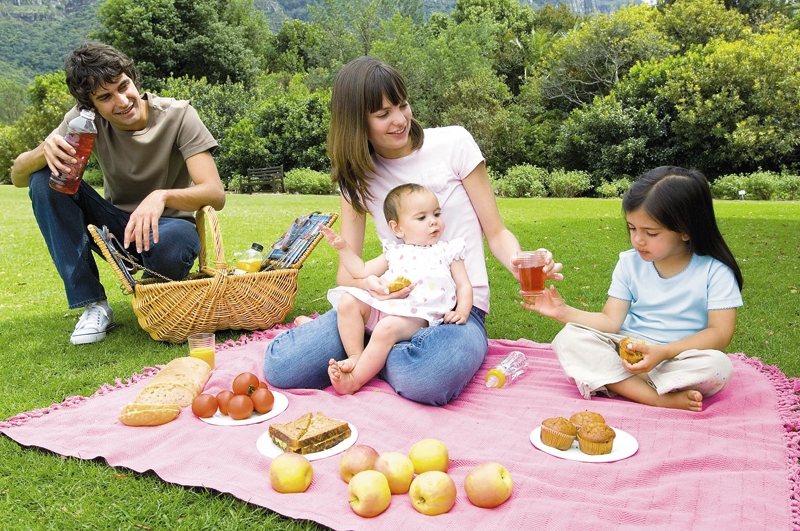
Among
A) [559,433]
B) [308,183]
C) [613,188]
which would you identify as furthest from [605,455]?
[308,183]

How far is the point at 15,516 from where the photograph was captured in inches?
93.2

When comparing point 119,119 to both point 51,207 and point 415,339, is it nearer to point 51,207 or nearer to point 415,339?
point 51,207

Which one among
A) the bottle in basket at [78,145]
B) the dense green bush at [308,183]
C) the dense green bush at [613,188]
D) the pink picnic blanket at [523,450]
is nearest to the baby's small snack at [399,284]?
the pink picnic blanket at [523,450]

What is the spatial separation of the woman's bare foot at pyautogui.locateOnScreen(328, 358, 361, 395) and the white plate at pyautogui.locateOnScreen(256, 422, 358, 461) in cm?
47

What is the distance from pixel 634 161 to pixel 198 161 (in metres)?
20.8

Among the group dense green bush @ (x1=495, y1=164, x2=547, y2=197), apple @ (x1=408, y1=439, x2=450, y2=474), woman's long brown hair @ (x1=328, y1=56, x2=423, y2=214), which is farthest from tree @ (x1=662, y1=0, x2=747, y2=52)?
apple @ (x1=408, y1=439, x2=450, y2=474)

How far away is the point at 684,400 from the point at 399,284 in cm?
154

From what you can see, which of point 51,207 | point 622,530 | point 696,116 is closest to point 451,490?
point 622,530

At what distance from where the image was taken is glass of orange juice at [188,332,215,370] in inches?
152

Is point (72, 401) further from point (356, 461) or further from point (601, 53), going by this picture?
point (601, 53)

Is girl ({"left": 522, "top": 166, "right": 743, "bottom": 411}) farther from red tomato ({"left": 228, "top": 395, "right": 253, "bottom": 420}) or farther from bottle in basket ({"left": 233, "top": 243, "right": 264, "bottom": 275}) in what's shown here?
bottle in basket ({"left": 233, "top": 243, "right": 264, "bottom": 275})

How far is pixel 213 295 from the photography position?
445 centimetres

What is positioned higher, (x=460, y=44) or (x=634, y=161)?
(x=460, y=44)

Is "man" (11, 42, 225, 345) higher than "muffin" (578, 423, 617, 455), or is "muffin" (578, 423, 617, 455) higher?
"man" (11, 42, 225, 345)
